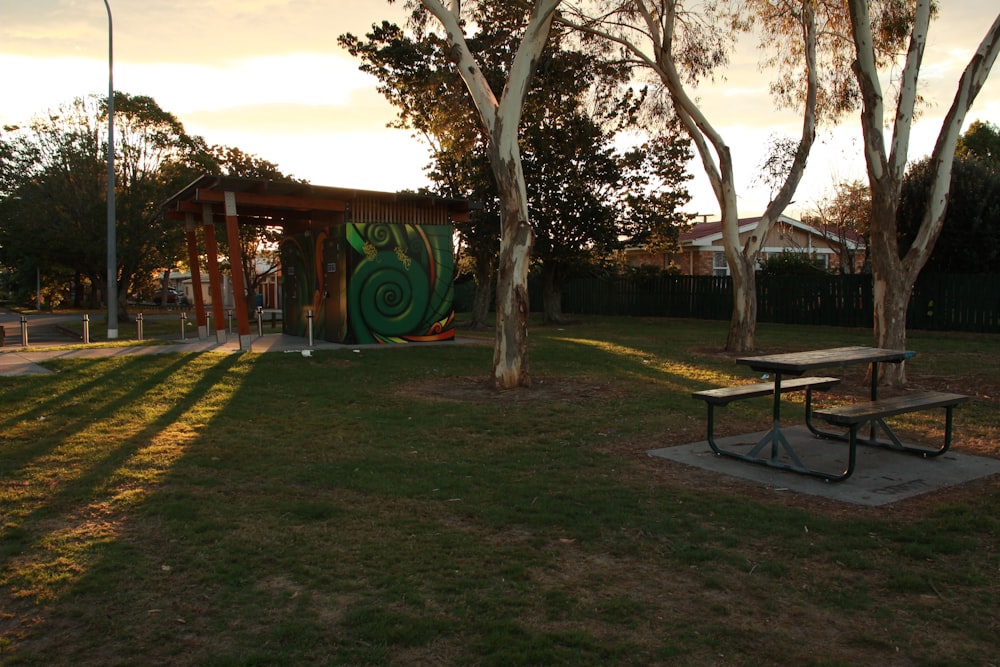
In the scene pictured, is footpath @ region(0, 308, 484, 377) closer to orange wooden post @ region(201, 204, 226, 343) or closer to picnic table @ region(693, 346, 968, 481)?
orange wooden post @ region(201, 204, 226, 343)

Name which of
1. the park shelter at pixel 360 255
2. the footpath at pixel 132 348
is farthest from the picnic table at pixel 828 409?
the park shelter at pixel 360 255

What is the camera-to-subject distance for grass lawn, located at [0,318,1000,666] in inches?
132

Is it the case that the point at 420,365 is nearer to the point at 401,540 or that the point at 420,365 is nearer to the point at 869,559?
the point at 401,540

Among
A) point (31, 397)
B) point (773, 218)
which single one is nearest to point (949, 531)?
point (31, 397)

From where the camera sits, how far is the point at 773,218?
52.4ft

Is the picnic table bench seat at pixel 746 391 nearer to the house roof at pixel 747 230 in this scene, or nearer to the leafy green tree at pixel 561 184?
the leafy green tree at pixel 561 184

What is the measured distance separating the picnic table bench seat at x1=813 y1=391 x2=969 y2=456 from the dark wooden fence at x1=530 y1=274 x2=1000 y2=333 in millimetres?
15418

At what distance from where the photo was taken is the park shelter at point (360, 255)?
55.3 feet

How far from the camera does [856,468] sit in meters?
6.39

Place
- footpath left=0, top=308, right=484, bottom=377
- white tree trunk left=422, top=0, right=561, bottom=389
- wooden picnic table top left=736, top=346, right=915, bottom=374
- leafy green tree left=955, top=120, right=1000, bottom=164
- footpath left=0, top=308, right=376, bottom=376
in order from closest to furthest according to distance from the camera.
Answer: wooden picnic table top left=736, top=346, right=915, bottom=374 < white tree trunk left=422, top=0, right=561, bottom=389 < footpath left=0, top=308, right=376, bottom=376 < footpath left=0, top=308, right=484, bottom=377 < leafy green tree left=955, top=120, right=1000, bottom=164

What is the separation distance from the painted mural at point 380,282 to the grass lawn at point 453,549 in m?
8.66

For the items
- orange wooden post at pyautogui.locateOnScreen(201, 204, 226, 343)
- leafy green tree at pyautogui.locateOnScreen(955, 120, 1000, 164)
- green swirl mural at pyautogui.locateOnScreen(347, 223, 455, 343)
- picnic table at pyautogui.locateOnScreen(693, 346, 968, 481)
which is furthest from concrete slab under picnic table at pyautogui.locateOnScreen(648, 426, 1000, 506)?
leafy green tree at pyautogui.locateOnScreen(955, 120, 1000, 164)

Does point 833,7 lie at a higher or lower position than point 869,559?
higher

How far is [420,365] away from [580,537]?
9.27m
